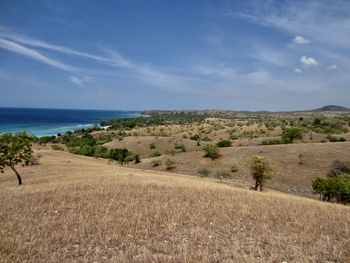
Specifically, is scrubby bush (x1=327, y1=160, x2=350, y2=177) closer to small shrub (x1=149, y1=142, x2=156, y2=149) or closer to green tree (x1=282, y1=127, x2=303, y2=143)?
green tree (x1=282, y1=127, x2=303, y2=143)

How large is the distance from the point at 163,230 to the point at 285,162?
45.8 m

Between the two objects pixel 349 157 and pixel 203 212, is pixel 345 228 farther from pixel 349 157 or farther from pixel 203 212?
pixel 349 157

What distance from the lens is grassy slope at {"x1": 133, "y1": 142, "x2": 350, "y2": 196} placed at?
44.6 meters

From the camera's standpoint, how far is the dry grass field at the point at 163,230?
289 inches

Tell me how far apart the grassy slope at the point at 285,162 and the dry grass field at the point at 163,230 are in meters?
30.0

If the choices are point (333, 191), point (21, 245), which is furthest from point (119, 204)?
point (333, 191)

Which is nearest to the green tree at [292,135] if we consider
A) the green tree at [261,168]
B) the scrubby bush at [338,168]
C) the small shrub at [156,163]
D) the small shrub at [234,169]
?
the scrubby bush at [338,168]

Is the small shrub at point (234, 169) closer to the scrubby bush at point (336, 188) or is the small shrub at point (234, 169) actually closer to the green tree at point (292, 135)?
the scrubby bush at point (336, 188)

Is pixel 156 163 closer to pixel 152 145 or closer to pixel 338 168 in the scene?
pixel 152 145

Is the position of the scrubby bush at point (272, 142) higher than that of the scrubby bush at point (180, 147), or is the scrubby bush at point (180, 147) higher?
the scrubby bush at point (272, 142)

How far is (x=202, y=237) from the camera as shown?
8867 millimetres

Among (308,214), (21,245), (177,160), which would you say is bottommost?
(177,160)

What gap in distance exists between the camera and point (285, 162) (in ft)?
168

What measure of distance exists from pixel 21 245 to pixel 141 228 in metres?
3.37
